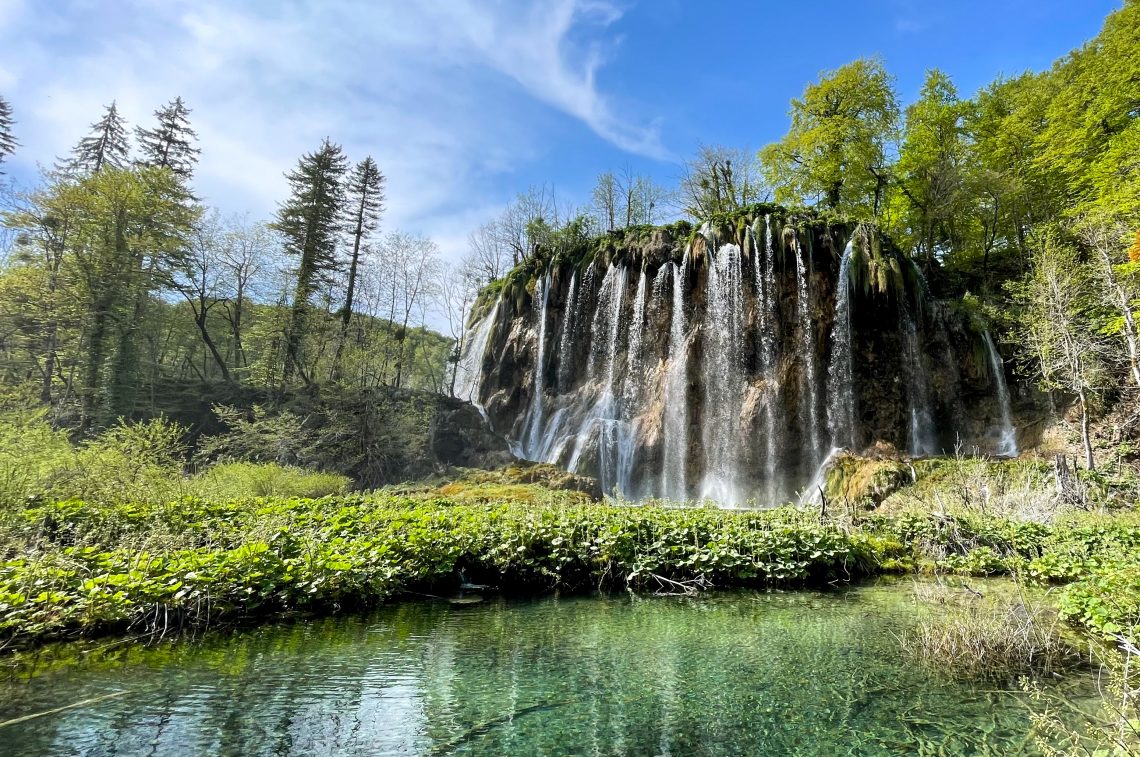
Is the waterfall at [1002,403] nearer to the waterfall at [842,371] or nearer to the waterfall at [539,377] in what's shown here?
the waterfall at [842,371]

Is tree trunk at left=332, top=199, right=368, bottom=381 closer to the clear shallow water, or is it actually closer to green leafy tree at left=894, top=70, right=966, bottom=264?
the clear shallow water

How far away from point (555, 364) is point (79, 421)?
20.7m

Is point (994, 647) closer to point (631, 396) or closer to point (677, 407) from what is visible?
point (677, 407)

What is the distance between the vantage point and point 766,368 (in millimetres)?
21406

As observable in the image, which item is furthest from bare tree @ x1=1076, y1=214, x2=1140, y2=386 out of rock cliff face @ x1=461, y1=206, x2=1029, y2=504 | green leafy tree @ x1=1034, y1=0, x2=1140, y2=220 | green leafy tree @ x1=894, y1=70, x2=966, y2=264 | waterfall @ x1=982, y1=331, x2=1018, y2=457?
green leafy tree @ x1=894, y1=70, x2=966, y2=264

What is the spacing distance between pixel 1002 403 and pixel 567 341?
707 inches

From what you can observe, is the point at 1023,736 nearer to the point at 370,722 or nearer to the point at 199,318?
the point at 370,722

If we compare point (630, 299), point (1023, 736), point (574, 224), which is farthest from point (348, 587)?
point (574, 224)

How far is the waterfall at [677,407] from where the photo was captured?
21547 mm

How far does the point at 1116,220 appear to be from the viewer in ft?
56.5

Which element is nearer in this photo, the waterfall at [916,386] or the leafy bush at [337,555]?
the leafy bush at [337,555]

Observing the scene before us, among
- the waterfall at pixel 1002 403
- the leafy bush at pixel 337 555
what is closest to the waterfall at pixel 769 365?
the waterfall at pixel 1002 403

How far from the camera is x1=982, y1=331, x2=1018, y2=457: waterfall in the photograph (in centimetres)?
1934

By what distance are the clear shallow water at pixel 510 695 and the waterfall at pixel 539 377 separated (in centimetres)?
2042
